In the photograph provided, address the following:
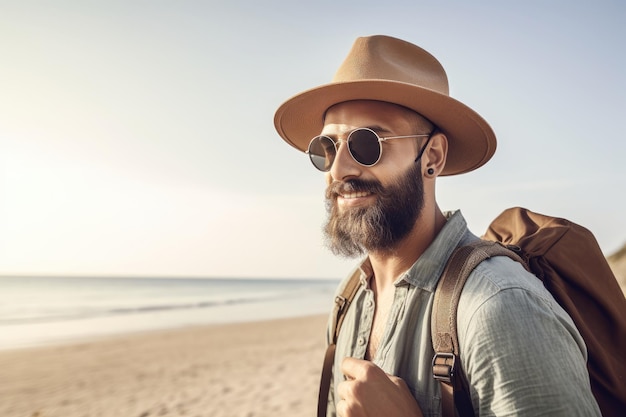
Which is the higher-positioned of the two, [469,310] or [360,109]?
[360,109]

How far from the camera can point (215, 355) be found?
1067cm

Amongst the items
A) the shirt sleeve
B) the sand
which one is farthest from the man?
the sand

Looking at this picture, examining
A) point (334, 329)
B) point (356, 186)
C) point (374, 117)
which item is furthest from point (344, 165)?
point (334, 329)

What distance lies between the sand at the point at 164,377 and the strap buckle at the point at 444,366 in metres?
5.00

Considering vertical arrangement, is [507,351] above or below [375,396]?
above

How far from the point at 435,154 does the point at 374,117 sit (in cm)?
39

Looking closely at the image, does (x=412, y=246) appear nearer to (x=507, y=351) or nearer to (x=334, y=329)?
(x=334, y=329)

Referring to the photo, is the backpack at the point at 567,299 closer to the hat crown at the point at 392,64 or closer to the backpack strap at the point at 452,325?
the backpack strap at the point at 452,325

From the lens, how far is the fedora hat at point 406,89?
6.87 feet

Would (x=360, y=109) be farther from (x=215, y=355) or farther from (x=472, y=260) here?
(x=215, y=355)

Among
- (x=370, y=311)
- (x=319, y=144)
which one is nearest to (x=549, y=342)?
(x=370, y=311)

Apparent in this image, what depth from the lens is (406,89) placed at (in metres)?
2.04

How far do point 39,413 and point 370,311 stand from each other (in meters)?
6.60

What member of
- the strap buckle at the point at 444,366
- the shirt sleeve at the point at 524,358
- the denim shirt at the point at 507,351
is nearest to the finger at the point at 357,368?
the denim shirt at the point at 507,351
